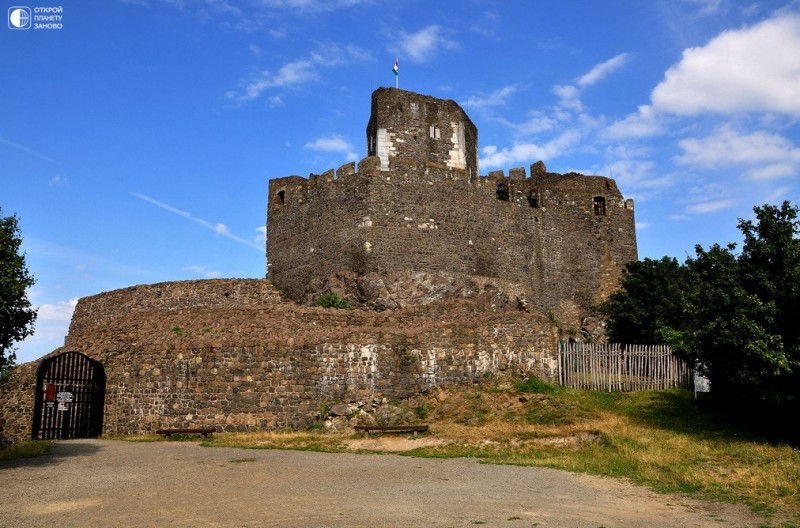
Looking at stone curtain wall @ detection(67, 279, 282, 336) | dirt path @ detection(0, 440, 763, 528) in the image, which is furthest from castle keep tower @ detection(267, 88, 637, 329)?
dirt path @ detection(0, 440, 763, 528)

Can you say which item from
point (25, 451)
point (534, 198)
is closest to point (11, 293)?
point (25, 451)

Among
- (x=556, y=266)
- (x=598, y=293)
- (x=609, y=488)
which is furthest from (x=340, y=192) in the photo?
(x=609, y=488)

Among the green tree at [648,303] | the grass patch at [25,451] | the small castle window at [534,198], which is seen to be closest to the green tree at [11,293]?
the grass patch at [25,451]

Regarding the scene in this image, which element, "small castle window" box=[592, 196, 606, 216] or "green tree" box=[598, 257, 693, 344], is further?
"small castle window" box=[592, 196, 606, 216]

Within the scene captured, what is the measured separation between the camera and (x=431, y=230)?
1288 inches

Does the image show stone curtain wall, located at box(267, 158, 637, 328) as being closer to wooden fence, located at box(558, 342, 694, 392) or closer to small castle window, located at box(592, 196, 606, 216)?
small castle window, located at box(592, 196, 606, 216)

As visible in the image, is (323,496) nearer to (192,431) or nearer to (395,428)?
(395,428)

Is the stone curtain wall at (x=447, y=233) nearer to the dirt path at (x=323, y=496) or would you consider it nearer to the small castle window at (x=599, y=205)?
the small castle window at (x=599, y=205)

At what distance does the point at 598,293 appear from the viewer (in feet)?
128

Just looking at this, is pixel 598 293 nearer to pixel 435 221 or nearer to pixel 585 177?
pixel 585 177

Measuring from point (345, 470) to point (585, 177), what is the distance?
31168 mm

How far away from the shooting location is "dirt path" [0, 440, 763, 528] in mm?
Answer: 9773

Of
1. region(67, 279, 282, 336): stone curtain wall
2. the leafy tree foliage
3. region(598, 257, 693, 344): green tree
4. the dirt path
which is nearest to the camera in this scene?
the dirt path

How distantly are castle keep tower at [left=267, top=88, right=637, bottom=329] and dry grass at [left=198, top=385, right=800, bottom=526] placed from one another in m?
9.85
